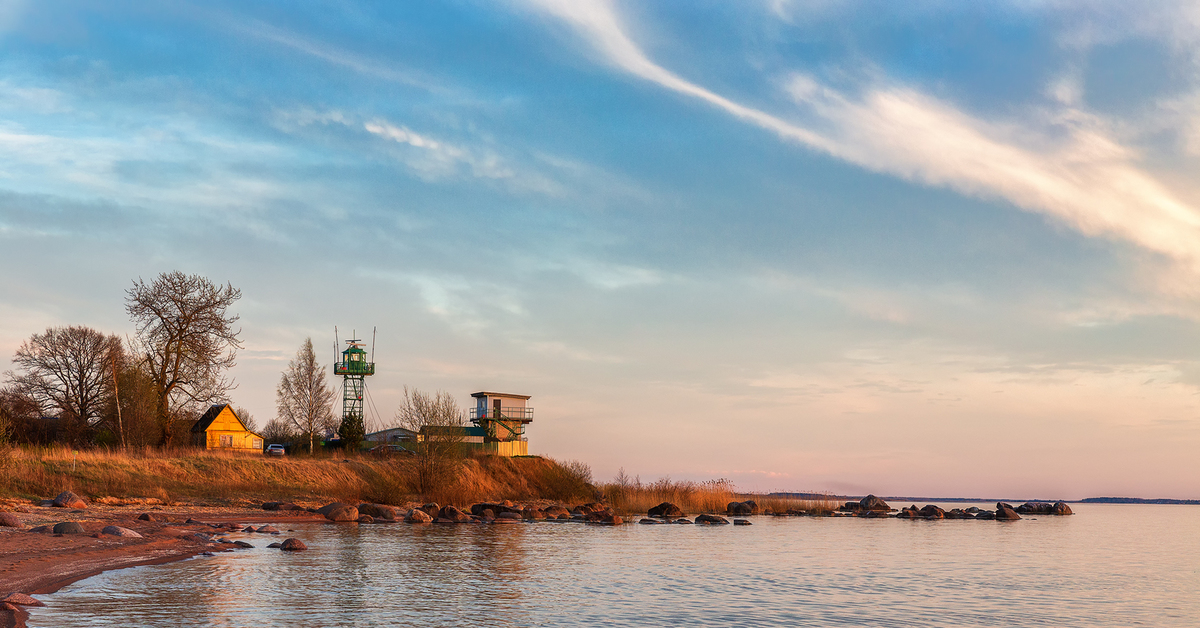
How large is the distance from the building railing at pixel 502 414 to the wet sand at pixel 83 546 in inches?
1501

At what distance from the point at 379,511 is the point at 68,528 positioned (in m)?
17.3

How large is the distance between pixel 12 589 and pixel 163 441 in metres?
48.3

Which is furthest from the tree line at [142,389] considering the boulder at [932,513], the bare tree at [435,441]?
the boulder at [932,513]

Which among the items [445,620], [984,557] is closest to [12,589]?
[445,620]

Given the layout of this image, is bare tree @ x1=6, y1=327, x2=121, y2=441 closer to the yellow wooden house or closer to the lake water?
the yellow wooden house

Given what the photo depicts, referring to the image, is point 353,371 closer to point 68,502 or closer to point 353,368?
point 353,368

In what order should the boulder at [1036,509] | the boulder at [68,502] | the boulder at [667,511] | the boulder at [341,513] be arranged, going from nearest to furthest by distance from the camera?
the boulder at [68,502] < the boulder at [341,513] < the boulder at [667,511] < the boulder at [1036,509]

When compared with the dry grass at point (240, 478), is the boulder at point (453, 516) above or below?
below

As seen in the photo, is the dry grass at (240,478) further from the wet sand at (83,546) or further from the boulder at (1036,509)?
the boulder at (1036,509)

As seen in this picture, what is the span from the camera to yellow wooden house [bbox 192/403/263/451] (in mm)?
69875

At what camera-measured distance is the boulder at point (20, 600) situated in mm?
13057

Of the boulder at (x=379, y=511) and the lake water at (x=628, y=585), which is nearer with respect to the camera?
the lake water at (x=628, y=585)

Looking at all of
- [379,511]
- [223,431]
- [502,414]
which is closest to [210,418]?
[223,431]

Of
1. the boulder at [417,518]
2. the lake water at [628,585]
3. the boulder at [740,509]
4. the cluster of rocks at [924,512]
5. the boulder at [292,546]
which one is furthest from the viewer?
the cluster of rocks at [924,512]
